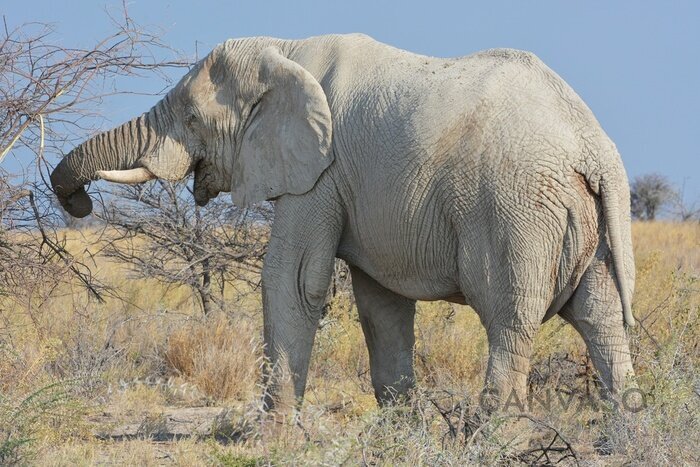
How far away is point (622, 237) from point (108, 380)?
437cm

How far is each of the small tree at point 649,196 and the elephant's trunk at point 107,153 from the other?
35.2 meters

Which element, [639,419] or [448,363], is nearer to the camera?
[639,419]

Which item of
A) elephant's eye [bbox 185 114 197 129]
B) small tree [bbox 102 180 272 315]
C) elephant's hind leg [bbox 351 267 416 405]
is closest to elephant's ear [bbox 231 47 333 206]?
elephant's eye [bbox 185 114 197 129]

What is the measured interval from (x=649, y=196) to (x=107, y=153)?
3687 centimetres

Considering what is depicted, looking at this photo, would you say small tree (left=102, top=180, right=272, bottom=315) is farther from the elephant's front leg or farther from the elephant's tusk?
the elephant's front leg

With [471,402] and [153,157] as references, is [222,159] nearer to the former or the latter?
[153,157]

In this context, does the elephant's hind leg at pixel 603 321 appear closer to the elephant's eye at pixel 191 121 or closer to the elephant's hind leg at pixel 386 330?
the elephant's hind leg at pixel 386 330

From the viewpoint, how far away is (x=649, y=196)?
42.7m

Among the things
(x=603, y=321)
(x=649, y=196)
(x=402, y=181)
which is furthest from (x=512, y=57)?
(x=649, y=196)

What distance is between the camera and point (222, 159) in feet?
25.6

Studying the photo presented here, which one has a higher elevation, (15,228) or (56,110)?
(56,110)

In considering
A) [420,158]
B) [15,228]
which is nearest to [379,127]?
[420,158]

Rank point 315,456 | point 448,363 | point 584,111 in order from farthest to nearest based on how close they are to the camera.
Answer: point 448,363 → point 584,111 → point 315,456

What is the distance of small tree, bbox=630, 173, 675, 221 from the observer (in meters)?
42.2
